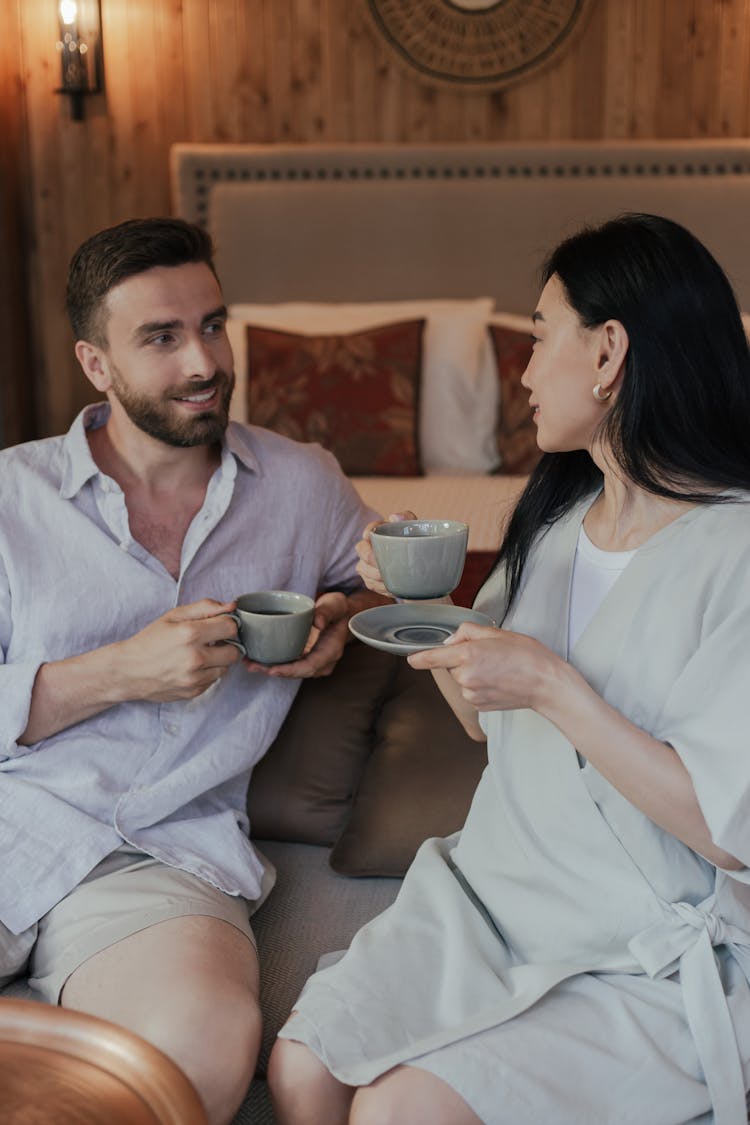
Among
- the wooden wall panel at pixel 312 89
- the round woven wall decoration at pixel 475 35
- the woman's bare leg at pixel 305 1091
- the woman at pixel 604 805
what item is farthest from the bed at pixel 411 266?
the woman's bare leg at pixel 305 1091

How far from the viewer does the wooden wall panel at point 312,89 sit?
387 cm

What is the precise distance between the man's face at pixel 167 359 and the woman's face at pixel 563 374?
518mm

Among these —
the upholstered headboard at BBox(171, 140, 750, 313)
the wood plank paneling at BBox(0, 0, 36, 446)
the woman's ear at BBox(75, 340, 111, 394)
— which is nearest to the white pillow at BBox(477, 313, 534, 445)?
the upholstered headboard at BBox(171, 140, 750, 313)

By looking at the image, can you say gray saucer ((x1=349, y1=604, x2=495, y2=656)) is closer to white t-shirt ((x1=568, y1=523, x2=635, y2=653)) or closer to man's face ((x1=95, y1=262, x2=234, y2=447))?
white t-shirt ((x1=568, y1=523, x2=635, y2=653))

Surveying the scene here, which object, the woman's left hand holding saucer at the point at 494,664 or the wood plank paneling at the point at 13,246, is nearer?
the woman's left hand holding saucer at the point at 494,664

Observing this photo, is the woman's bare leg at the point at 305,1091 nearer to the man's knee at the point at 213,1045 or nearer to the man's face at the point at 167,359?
the man's knee at the point at 213,1045

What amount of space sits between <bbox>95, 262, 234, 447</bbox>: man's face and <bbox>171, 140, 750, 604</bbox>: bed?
164 cm

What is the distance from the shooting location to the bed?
3424 millimetres

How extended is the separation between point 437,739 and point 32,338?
3.03 metres

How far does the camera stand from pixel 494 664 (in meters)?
1.20

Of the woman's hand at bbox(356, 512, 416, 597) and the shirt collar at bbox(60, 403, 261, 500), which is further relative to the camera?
the shirt collar at bbox(60, 403, 261, 500)

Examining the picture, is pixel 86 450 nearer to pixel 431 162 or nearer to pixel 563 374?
pixel 563 374

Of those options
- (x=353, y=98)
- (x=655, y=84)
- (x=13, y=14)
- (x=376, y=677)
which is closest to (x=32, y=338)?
(x=13, y=14)

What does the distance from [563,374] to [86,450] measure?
711 mm
